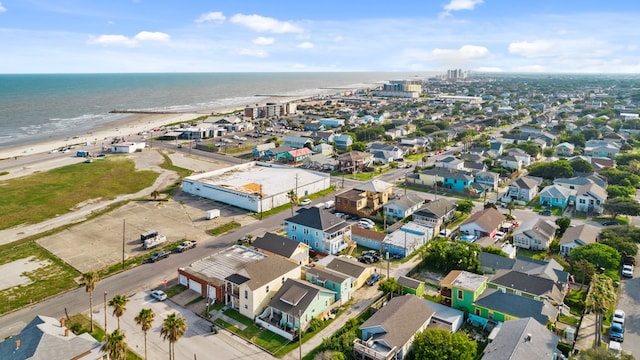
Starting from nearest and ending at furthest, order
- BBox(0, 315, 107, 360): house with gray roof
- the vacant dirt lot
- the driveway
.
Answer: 1. BBox(0, 315, 107, 360): house with gray roof
2. the driveway
3. the vacant dirt lot

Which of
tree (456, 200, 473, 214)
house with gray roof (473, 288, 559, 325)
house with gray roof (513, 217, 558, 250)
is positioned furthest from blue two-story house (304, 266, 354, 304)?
tree (456, 200, 473, 214)

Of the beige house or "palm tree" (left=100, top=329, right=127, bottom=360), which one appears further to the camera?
the beige house

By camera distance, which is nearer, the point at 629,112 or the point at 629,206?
the point at 629,206

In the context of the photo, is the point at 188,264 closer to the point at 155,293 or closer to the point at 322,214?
the point at 155,293

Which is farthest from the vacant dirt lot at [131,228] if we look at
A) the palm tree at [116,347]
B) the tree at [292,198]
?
the palm tree at [116,347]

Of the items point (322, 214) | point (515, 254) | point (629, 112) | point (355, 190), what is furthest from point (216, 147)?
point (629, 112)

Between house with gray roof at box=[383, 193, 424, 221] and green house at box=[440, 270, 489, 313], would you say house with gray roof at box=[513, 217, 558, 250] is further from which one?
green house at box=[440, 270, 489, 313]
